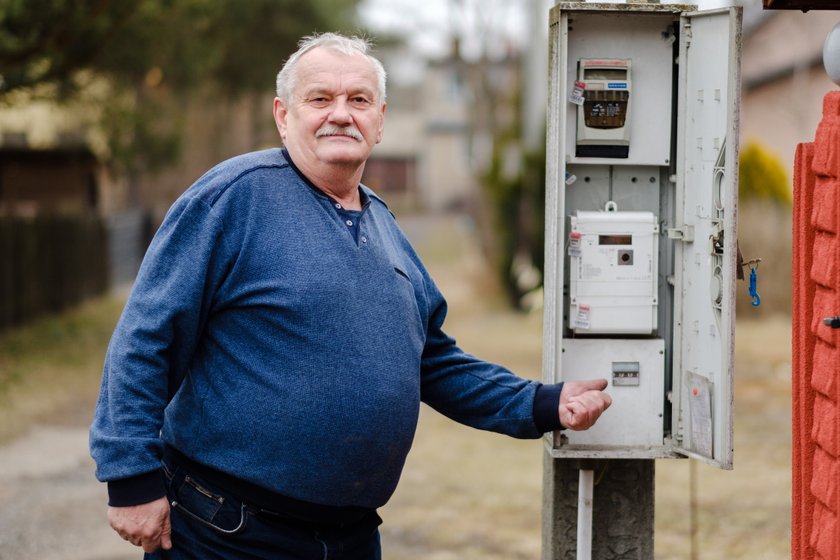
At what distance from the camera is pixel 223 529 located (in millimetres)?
2861

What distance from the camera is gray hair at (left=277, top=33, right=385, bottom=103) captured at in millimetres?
3096

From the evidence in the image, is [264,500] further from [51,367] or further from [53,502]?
[51,367]

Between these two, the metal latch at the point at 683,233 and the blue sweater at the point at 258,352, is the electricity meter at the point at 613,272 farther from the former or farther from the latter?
the blue sweater at the point at 258,352

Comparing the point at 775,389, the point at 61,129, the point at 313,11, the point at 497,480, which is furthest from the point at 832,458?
the point at 313,11

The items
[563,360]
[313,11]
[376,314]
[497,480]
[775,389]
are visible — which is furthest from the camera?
[313,11]

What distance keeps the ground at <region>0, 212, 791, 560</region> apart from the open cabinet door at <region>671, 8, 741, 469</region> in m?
0.78

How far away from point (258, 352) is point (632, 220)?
1.39 m

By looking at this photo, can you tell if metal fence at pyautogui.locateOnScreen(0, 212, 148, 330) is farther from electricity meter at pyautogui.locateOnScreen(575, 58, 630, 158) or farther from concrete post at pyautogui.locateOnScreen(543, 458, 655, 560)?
electricity meter at pyautogui.locateOnScreen(575, 58, 630, 158)

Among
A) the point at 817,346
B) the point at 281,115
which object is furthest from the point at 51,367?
the point at 817,346

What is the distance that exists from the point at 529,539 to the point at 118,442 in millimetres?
3846

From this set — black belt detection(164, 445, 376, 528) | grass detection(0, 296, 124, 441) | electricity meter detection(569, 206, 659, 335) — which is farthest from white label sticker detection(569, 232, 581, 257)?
grass detection(0, 296, 124, 441)

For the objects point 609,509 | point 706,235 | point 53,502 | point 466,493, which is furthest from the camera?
point 466,493

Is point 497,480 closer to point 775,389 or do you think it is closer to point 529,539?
point 529,539

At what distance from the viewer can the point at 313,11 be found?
2308cm
